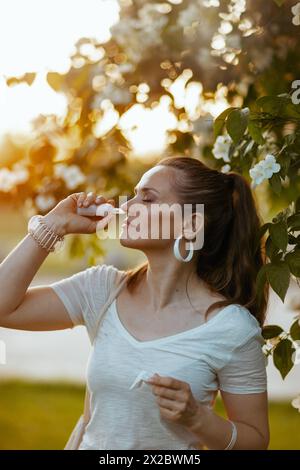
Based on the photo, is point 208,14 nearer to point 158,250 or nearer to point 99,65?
point 99,65

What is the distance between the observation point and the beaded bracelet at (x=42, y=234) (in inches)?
69.9

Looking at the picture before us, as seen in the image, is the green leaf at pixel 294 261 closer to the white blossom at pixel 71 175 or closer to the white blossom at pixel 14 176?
the white blossom at pixel 71 175

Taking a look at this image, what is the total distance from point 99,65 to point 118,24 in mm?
139

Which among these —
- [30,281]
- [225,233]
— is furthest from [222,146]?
[30,281]

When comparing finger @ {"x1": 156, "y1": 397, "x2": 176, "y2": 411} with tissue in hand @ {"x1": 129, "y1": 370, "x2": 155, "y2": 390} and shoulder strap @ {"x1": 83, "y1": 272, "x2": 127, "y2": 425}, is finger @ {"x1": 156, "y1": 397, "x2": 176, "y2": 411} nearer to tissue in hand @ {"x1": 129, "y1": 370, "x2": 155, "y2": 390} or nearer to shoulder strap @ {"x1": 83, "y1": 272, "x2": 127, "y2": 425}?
tissue in hand @ {"x1": 129, "y1": 370, "x2": 155, "y2": 390}

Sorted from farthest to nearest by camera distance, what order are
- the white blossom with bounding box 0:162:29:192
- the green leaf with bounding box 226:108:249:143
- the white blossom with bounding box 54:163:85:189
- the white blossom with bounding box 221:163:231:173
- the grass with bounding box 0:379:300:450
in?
the grass with bounding box 0:379:300:450 < the white blossom with bounding box 0:162:29:192 < the white blossom with bounding box 54:163:85:189 < the white blossom with bounding box 221:163:231:173 < the green leaf with bounding box 226:108:249:143

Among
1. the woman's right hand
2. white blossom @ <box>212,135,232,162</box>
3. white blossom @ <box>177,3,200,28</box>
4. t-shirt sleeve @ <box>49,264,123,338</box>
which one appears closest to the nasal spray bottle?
the woman's right hand

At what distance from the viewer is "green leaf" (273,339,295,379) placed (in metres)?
1.68

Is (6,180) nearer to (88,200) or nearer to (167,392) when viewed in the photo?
(88,200)

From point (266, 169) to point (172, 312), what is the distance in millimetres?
402

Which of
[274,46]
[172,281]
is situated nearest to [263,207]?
[274,46]

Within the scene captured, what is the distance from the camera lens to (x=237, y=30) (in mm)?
2230

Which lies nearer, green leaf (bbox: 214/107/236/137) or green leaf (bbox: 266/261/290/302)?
green leaf (bbox: 266/261/290/302)

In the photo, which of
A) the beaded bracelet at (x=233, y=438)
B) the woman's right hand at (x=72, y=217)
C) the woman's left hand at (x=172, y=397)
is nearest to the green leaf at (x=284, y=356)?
the beaded bracelet at (x=233, y=438)
